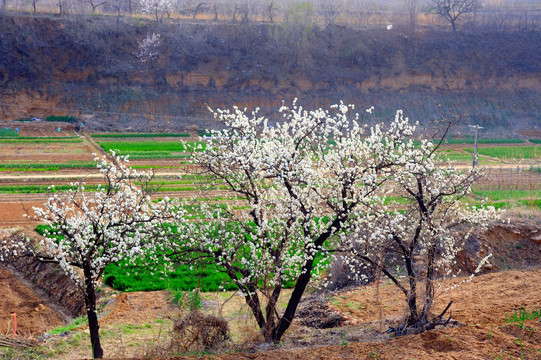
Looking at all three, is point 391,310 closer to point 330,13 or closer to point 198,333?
point 198,333

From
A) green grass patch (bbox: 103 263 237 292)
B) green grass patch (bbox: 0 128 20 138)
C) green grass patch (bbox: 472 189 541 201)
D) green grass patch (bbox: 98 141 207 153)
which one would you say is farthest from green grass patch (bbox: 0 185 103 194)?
green grass patch (bbox: 472 189 541 201)

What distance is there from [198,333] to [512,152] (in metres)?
39.2

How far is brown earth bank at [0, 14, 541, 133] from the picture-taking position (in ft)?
170

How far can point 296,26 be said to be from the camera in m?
60.8

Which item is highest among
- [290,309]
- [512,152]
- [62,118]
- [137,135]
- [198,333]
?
[62,118]

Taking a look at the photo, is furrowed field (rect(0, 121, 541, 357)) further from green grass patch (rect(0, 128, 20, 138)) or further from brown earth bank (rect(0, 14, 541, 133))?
brown earth bank (rect(0, 14, 541, 133))

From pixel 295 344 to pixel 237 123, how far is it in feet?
15.9

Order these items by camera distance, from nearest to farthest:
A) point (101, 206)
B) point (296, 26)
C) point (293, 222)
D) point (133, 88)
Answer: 1. point (101, 206)
2. point (293, 222)
3. point (133, 88)
4. point (296, 26)

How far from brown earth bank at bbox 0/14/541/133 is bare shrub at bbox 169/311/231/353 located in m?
38.9

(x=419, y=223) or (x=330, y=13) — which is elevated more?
(x=330, y=13)

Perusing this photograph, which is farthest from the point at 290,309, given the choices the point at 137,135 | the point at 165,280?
the point at 137,135

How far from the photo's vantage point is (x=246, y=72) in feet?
188

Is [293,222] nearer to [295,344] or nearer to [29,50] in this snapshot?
[295,344]

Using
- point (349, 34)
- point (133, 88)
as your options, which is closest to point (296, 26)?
point (349, 34)
